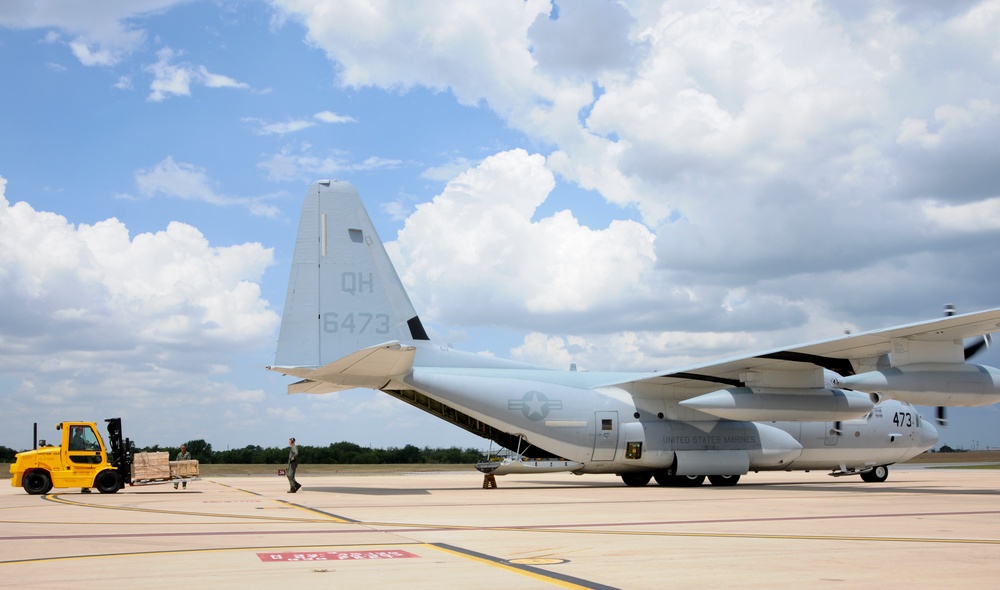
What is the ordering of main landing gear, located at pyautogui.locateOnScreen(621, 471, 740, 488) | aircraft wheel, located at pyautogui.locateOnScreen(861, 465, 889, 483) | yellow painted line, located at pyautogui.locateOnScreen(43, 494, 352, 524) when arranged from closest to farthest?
yellow painted line, located at pyautogui.locateOnScreen(43, 494, 352, 524) → main landing gear, located at pyautogui.locateOnScreen(621, 471, 740, 488) → aircraft wheel, located at pyautogui.locateOnScreen(861, 465, 889, 483)

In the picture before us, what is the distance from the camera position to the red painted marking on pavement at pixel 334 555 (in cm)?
912

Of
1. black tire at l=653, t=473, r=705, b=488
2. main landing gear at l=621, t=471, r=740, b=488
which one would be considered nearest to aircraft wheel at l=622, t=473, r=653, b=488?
main landing gear at l=621, t=471, r=740, b=488

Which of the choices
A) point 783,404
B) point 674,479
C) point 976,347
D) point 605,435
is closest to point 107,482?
point 605,435

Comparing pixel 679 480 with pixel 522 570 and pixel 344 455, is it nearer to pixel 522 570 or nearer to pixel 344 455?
pixel 522 570

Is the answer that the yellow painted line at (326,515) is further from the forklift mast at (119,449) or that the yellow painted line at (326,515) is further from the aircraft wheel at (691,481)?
the aircraft wheel at (691,481)

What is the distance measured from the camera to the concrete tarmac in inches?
306

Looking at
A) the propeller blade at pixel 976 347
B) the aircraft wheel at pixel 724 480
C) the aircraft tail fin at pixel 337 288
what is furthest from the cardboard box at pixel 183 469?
the propeller blade at pixel 976 347

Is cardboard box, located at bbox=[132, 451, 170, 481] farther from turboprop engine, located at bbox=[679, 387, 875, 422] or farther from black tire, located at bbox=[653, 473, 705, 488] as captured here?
turboprop engine, located at bbox=[679, 387, 875, 422]

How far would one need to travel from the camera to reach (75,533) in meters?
12.2

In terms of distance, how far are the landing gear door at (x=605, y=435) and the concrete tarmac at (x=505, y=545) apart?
6.91m

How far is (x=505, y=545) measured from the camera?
10258mm

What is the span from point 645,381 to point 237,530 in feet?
52.9

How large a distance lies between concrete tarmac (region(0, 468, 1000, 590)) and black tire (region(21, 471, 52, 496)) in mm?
5527

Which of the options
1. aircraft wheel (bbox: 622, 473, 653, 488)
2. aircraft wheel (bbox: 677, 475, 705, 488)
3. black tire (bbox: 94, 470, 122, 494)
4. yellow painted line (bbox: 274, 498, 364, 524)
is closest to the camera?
yellow painted line (bbox: 274, 498, 364, 524)
